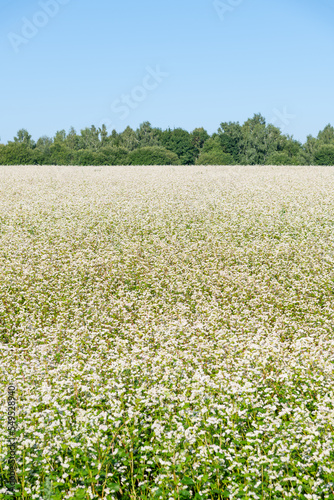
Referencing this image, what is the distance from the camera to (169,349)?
836cm

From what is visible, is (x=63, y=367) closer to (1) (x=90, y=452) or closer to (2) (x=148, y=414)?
(2) (x=148, y=414)

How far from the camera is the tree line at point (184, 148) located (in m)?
82.7

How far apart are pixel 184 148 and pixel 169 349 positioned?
352 ft

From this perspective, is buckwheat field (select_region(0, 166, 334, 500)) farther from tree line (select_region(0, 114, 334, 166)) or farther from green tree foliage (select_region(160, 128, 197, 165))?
green tree foliage (select_region(160, 128, 197, 165))

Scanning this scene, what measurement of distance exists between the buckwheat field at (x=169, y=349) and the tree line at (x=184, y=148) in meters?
62.0

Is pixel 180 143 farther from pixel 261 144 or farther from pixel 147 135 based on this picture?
pixel 261 144

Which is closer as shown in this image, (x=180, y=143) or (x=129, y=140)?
(x=129, y=140)

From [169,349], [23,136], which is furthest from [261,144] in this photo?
[169,349]

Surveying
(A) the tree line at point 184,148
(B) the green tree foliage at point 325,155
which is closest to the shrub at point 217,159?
(A) the tree line at point 184,148

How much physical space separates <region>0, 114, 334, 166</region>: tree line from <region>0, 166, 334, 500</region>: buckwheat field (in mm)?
61961

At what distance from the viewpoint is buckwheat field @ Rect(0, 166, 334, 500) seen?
5.26 metres

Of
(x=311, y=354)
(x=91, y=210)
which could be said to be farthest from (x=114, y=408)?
(x=91, y=210)

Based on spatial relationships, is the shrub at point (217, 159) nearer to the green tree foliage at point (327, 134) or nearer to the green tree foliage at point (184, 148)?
the green tree foliage at point (184, 148)

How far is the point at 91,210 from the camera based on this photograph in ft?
71.5
